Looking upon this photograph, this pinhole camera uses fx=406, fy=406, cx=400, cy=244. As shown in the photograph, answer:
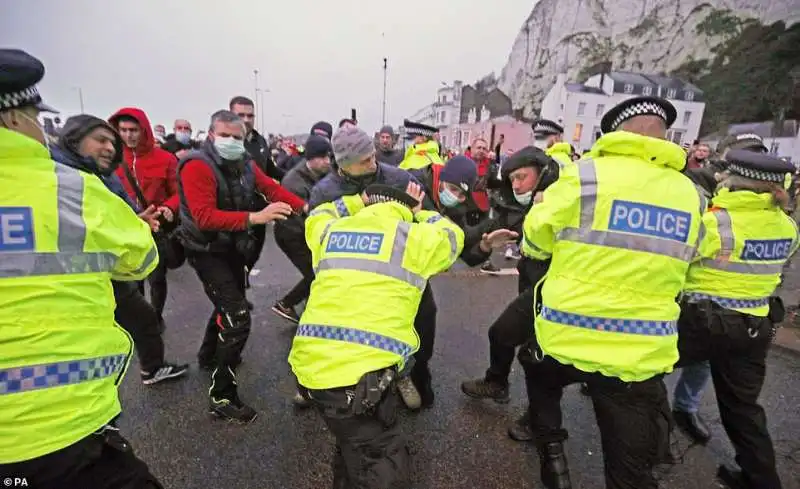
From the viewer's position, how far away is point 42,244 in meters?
1.21

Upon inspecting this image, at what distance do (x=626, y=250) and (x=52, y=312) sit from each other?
2020 millimetres

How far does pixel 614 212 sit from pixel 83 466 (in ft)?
6.87

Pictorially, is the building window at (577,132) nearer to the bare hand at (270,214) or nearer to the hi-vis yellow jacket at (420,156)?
the hi-vis yellow jacket at (420,156)

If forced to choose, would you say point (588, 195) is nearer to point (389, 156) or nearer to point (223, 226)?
point (223, 226)

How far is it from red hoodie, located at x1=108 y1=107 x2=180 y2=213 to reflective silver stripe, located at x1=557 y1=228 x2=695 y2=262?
3.35m

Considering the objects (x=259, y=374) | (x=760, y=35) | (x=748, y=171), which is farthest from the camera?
(x=760, y=35)

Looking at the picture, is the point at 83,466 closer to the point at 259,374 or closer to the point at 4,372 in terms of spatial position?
the point at 4,372

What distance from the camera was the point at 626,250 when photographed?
64.4 inches

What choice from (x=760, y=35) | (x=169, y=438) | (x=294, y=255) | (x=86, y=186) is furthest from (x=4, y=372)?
(x=760, y=35)

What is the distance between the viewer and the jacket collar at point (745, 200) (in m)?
2.10

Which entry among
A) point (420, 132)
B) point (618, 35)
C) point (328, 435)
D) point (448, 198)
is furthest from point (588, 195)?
point (618, 35)

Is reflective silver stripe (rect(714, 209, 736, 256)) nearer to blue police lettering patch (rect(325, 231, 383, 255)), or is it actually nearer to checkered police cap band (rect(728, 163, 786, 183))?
checkered police cap band (rect(728, 163, 786, 183))

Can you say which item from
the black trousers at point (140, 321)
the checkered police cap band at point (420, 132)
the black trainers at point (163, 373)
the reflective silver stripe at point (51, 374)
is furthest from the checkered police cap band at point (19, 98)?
the checkered police cap band at point (420, 132)

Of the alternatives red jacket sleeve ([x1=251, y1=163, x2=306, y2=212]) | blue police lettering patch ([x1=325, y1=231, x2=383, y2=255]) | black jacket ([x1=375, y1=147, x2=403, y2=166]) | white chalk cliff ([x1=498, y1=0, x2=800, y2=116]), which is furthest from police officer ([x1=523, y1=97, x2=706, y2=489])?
white chalk cliff ([x1=498, y1=0, x2=800, y2=116])
